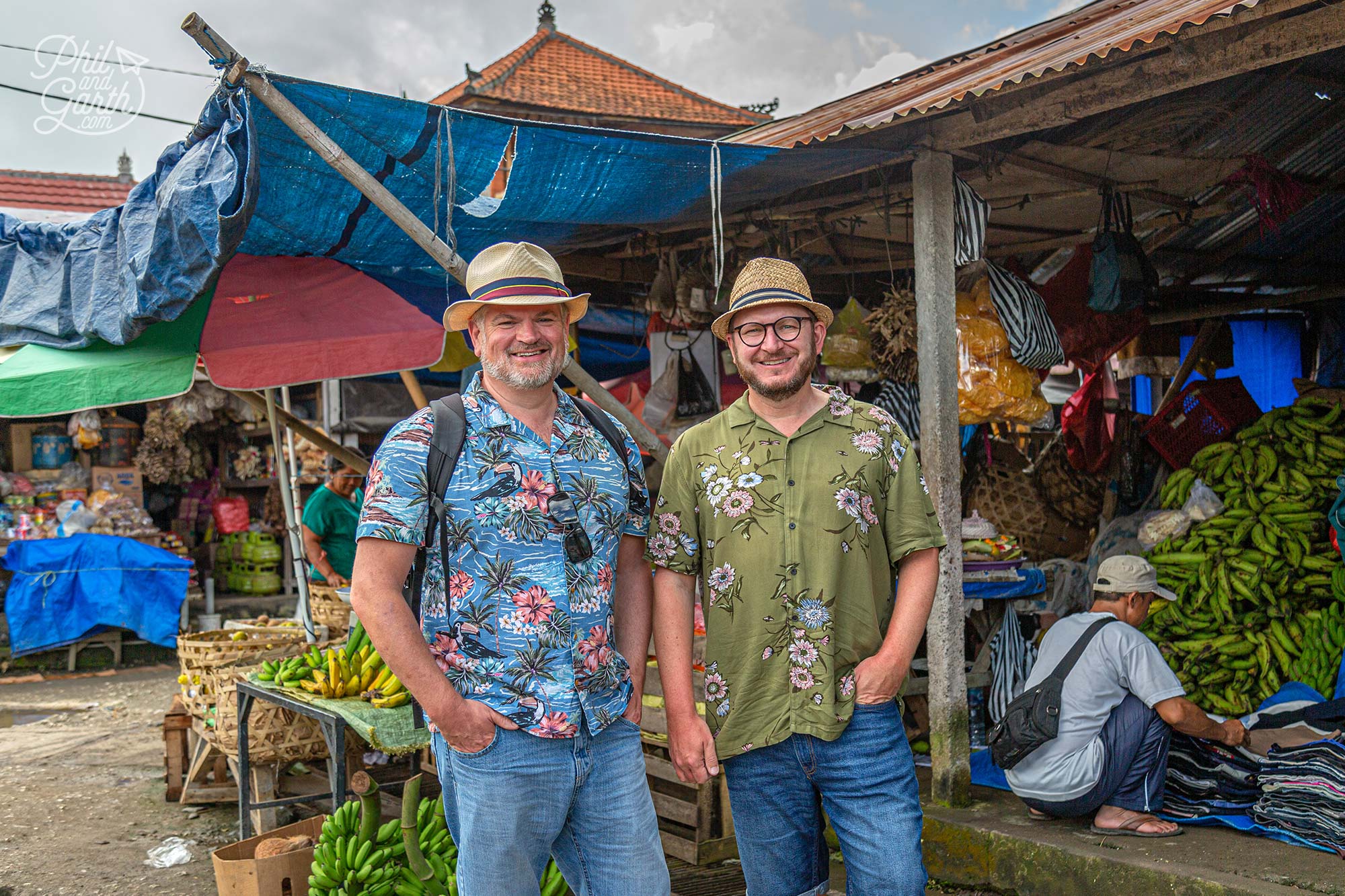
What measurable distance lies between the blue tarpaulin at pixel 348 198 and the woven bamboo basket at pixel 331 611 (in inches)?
71.9

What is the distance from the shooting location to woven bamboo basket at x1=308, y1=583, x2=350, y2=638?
6.11m

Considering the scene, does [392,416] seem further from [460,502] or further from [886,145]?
[460,502]

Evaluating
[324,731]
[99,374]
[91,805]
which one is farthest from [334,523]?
[324,731]

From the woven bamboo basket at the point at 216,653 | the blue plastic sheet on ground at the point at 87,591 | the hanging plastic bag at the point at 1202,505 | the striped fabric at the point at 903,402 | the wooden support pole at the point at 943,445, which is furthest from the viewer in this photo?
the blue plastic sheet on ground at the point at 87,591

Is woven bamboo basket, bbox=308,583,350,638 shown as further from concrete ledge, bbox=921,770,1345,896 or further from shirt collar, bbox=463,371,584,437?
shirt collar, bbox=463,371,584,437

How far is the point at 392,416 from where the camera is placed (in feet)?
37.6

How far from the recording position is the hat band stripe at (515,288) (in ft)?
8.86

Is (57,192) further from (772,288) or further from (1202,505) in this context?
(772,288)

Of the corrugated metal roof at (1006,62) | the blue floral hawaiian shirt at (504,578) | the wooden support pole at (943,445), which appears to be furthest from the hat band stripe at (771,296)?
the wooden support pole at (943,445)

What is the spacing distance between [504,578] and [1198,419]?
6171mm

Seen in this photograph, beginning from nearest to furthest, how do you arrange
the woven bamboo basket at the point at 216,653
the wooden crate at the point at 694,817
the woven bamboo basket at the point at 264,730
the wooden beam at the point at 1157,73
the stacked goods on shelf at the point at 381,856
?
the wooden beam at the point at 1157,73, the stacked goods on shelf at the point at 381,856, the wooden crate at the point at 694,817, the woven bamboo basket at the point at 264,730, the woven bamboo basket at the point at 216,653

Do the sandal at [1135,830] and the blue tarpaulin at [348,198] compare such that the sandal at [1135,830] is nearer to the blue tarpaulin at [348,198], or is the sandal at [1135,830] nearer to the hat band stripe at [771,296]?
the hat band stripe at [771,296]

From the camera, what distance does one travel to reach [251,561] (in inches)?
527

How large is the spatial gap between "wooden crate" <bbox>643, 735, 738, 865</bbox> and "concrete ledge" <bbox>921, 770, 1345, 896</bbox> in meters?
0.90
